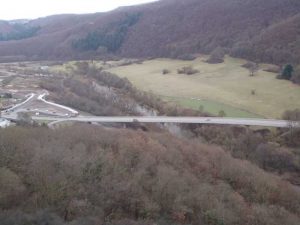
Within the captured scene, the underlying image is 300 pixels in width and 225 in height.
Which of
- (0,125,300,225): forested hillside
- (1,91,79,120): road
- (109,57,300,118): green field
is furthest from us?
(109,57,300,118): green field

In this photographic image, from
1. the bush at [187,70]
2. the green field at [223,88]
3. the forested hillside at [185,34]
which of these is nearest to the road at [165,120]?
the green field at [223,88]

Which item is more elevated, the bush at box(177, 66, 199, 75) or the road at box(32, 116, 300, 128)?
the bush at box(177, 66, 199, 75)

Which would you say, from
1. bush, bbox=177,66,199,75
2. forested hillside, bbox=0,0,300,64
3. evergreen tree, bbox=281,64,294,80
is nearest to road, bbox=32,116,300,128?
evergreen tree, bbox=281,64,294,80

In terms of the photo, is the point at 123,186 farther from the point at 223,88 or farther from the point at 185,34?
the point at 185,34

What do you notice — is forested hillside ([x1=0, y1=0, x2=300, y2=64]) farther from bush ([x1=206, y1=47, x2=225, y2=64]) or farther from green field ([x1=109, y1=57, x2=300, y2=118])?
green field ([x1=109, y1=57, x2=300, y2=118])

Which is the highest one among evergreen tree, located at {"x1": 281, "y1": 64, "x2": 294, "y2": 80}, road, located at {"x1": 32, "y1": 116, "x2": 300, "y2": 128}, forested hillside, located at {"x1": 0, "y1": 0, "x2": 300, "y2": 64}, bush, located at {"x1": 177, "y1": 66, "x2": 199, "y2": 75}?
forested hillside, located at {"x1": 0, "y1": 0, "x2": 300, "y2": 64}
